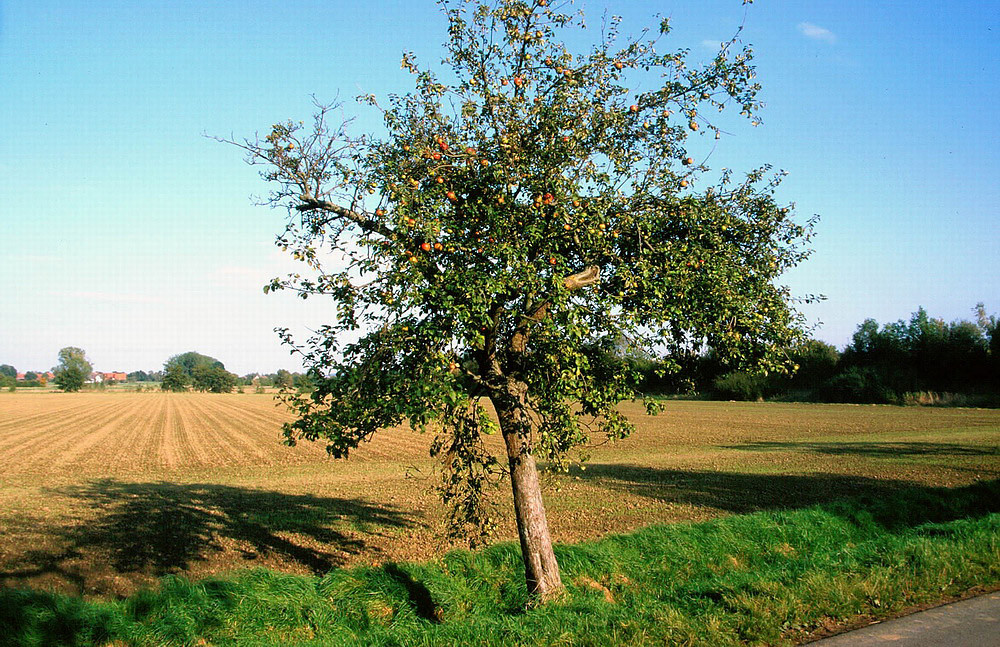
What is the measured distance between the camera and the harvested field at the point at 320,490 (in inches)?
471

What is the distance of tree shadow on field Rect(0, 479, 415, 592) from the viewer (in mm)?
11320

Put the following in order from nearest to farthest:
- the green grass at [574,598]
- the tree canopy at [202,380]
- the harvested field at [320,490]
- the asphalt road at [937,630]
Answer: the asphalt road at [937,630] < the green grass at [574,598] < the harvested field at [320,490] < the tree canopy at [202,380]

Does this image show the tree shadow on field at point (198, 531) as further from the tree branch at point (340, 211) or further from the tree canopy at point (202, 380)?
the tree canopy at point (202, 380)

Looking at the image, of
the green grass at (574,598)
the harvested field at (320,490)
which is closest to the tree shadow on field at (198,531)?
the harvested field at (320,490)

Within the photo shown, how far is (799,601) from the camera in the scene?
22.0 ft

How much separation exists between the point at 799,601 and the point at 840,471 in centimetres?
1729

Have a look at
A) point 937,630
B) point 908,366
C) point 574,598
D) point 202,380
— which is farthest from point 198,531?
point 202,380

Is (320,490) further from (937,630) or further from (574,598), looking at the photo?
(937,630)

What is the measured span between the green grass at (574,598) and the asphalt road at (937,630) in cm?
31

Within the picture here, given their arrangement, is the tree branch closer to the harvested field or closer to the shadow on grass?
the harvested field

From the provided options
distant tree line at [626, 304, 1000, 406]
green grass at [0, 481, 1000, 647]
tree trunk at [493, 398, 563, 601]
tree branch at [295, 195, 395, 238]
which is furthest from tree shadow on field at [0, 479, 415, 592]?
distant tree line at [626, 304, 1000, 406]

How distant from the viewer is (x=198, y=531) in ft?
45.7

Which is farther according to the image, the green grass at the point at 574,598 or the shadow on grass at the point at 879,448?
the shadow on grass at the point at 879,448

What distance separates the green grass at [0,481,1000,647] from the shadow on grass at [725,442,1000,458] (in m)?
18.7
